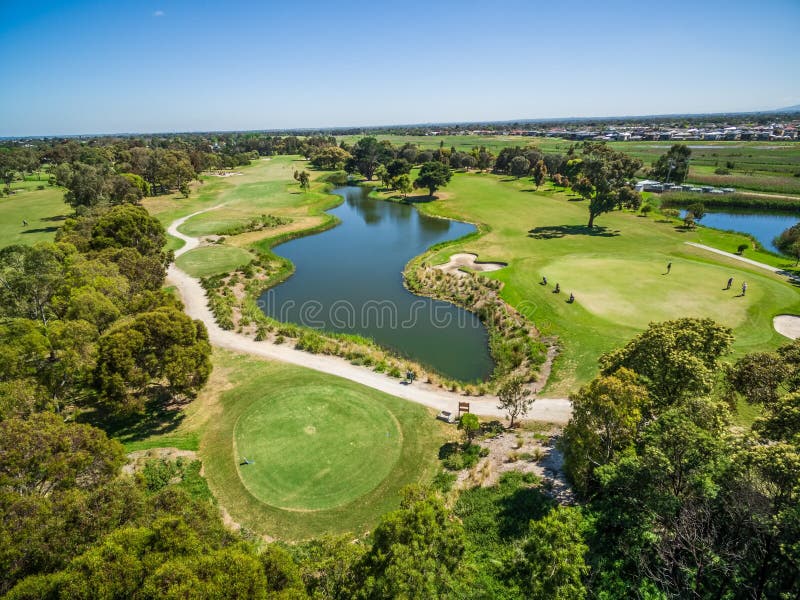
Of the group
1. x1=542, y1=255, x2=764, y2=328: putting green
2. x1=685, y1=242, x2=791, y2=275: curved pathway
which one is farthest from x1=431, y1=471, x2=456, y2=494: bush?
x1=685, y1=242, x2=791, y2=275: curved pathway

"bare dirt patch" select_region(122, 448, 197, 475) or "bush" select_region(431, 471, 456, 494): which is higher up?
"bare dirt patch" select_region(122, 448, 197, 475)

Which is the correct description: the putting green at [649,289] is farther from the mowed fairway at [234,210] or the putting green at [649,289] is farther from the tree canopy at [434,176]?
the tree canopy at [434,176]

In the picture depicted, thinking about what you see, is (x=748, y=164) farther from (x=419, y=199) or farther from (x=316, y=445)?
(x=316, y=445)

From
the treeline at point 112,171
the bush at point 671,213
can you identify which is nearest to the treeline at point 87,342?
the treeline at point 112,171

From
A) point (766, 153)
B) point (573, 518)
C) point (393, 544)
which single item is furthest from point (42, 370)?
point (766, 153)

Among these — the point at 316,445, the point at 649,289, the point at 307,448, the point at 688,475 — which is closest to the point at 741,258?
the point at 649,289

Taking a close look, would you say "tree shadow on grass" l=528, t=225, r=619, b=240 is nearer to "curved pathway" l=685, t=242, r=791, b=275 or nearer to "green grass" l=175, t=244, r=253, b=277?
"curved pathway" l=685, t=242, r=791, b=275
